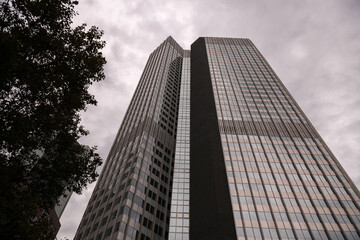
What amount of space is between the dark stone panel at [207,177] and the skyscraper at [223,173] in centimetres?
27

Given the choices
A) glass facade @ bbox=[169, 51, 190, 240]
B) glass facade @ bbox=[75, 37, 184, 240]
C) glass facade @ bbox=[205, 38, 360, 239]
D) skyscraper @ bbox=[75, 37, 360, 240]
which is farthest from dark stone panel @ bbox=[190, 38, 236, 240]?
glass facade @ bbox=[75, 37, 184, 240]

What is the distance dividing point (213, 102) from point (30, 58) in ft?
249

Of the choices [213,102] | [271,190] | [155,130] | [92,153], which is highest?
[213,102]

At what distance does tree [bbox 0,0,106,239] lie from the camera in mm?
10656

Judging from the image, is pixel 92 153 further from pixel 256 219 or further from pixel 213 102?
pixel 213 102

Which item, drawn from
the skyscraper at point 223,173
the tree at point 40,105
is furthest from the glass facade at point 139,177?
the tree at point 40,105

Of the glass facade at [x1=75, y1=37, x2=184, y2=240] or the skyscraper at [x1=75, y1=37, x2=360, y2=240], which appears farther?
the glass facade at [x1=75, y1=37, x2=184, y2=240]

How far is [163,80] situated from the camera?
→ 373 ft

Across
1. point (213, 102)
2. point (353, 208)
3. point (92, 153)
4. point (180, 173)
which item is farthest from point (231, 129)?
point (92, 153)

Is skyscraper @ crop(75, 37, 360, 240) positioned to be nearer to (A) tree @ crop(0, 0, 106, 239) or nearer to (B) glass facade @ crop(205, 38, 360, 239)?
(B) glass facade @ crop(205, 38, 360, 239)

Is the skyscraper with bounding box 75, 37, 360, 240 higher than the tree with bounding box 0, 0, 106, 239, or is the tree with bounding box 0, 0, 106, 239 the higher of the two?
the skyscraper with bounding box 75, 37, 360, 240

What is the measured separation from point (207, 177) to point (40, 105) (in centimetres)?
5311

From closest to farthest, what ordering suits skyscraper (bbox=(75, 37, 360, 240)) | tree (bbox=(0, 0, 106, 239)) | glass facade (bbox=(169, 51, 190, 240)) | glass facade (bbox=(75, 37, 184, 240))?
tree (bbox=(0, 0, 106, 239)), skyscraper (bbox=(75, 37, 360, 240)), glass facade (bbox=(75, 37, 184, 240)), glass facade (bbox=(169, 51, 190, 240))

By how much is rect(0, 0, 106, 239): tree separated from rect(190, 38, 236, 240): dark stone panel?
40.7m
